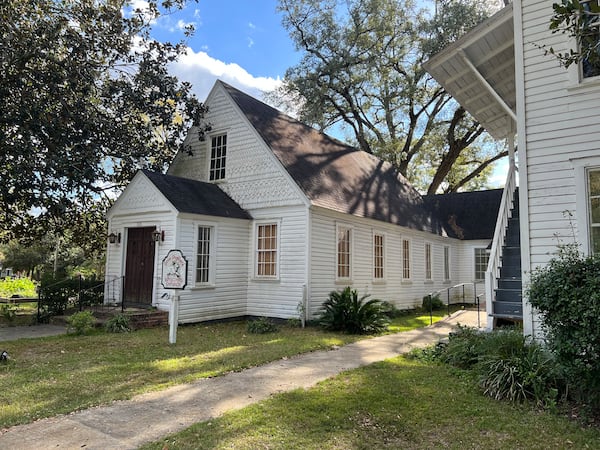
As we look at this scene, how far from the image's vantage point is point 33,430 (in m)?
4.23

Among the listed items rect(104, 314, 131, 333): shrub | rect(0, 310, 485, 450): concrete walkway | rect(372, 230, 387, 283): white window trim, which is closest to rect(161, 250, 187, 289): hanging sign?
rect(104, 314, 131, 333): shrub

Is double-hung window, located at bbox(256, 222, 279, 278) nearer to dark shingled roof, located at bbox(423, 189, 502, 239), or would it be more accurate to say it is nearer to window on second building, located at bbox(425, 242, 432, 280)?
window on second building, located at bbox(425, 242, 432, 280)

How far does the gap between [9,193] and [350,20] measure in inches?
839

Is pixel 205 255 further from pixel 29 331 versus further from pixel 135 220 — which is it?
pixel 29 331

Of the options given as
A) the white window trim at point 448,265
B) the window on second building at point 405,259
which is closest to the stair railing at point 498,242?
the window on second building at point 405,259

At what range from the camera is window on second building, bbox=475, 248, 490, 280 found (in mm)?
20609

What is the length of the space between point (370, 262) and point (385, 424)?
10209 mm

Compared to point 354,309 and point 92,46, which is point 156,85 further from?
point 354,309

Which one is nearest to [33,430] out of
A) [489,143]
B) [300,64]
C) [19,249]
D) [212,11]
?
[212,11]

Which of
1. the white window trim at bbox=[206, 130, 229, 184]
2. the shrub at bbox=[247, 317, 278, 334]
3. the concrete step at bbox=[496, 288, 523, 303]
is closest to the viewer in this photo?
the concrete step at bbox=[496, 288, 523, 303]

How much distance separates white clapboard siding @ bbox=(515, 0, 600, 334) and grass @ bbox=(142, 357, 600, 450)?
228cm

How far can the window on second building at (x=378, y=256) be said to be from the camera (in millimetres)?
14812

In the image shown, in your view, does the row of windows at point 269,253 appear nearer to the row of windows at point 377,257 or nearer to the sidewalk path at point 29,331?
the row of windows at point 377,257

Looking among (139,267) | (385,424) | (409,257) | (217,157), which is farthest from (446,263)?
(385,424)
